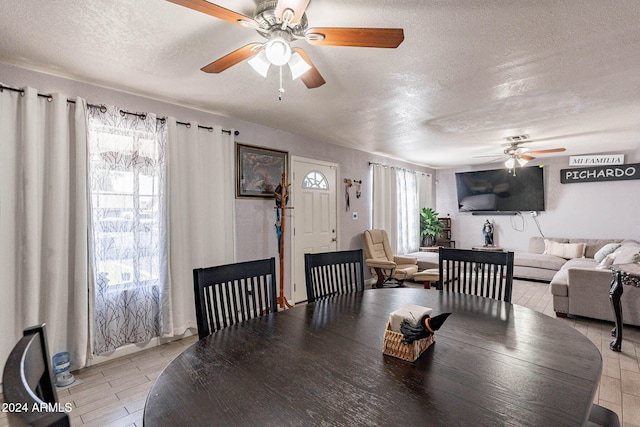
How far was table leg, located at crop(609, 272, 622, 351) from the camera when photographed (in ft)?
9.59

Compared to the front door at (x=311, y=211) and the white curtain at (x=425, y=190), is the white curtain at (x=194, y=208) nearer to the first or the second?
the front door at (x=311, y=211)

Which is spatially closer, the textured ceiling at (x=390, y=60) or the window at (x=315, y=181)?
the textured ceiling at (x=390, y=60)

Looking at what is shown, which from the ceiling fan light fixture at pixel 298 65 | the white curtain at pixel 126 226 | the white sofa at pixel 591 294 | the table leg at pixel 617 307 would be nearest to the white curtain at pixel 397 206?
the white sofa at pixel 591 294

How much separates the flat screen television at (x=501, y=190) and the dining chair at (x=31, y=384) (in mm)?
7302

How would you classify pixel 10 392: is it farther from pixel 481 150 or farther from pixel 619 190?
pixel 619 190

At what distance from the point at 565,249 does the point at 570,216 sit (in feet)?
2.42

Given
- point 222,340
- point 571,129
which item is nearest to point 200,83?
point 222,340

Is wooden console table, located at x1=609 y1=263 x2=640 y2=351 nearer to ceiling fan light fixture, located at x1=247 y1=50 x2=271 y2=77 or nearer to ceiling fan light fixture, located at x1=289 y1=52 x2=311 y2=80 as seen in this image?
ceiling fan light fixture, located at x1=289 y1=52 x2=311 y2=80

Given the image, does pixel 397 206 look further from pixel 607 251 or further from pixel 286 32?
pixel 286 32

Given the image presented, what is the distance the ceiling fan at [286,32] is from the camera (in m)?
1.37

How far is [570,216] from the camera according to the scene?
19.7 ft

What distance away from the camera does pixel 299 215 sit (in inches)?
170

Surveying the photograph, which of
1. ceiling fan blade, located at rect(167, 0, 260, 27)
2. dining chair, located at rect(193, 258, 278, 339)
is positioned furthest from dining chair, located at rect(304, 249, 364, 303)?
ceiling fan blade, located at rect(167, 0, 260, 27)

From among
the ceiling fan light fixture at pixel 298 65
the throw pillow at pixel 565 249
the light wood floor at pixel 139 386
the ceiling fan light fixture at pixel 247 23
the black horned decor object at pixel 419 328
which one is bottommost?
the light wood floor at pixel 139 386
